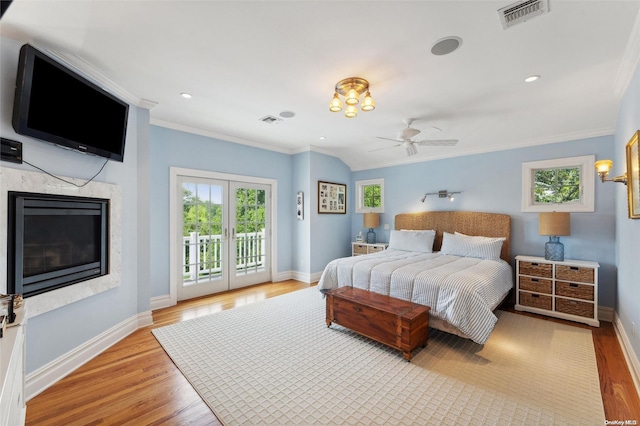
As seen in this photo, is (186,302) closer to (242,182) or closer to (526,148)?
(242,182)

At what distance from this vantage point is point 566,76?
2.61 meters

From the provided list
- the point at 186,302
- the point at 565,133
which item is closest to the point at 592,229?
the point at 565,133

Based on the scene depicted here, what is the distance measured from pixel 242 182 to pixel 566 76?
4.42 m

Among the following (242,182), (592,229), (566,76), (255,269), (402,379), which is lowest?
(402,379)

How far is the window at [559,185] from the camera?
381 cm

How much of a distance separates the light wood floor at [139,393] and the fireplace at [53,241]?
783 mm


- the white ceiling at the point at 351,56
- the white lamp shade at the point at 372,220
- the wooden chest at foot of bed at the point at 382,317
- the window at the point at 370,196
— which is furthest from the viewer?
the window at the point at 370,196

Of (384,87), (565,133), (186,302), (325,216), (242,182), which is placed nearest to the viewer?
(384,87)

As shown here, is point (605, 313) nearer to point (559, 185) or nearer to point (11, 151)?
point (559, 185)

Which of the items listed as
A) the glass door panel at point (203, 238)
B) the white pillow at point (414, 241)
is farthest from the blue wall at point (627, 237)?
the glass door panel at point (203, 238)

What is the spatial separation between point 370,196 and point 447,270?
10.5 feet

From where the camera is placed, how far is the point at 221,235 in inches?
187

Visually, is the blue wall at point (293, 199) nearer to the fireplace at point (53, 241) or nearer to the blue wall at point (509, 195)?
the blue wall at point (509, 195)

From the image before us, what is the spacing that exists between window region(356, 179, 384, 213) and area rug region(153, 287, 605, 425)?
3.27 m
